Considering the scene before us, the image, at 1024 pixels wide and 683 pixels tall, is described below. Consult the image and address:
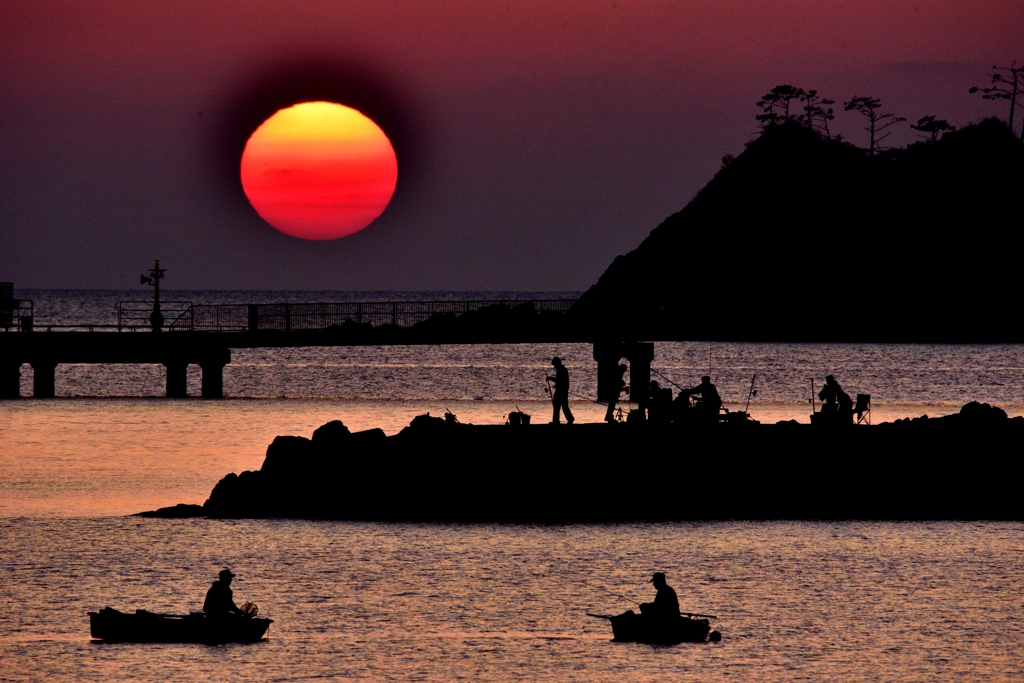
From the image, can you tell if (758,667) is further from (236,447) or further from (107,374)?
(107,374)

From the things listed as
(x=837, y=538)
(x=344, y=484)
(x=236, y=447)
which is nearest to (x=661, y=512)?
(x=837, y=538)

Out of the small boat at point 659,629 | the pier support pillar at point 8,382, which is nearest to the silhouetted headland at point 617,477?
the small boat at point 659,629

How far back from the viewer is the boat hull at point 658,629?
2655cm

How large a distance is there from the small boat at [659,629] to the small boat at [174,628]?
22.3 ft

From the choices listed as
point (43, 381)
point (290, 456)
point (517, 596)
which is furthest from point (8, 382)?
point (517, 596)

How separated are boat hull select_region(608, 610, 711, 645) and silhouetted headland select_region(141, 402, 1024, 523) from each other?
44.5 feet

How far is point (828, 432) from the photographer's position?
137 ft

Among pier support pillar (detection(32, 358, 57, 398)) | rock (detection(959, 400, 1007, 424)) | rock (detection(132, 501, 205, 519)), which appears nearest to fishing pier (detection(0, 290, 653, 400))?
pier support pillar (detection(32, 358, 57, 398))

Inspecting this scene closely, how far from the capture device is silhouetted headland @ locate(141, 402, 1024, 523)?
40.8m

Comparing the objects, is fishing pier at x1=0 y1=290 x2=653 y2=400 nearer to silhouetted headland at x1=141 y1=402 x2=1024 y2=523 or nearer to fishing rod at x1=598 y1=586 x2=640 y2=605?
silhouetted headland at x1=141 y1=402 x2=1024 y2=523

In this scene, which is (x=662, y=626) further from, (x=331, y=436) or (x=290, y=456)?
(x=331, y=436)

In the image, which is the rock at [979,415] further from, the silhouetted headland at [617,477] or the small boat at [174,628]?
the small boat at [174,628]

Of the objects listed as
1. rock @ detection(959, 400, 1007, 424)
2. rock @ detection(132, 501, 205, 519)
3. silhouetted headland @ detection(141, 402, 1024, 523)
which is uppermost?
rock @ detection(959, 400, 1007, 424)

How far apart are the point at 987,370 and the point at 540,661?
136 meters
